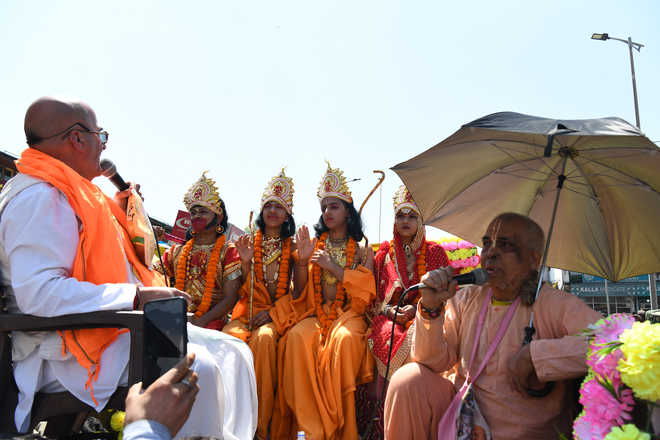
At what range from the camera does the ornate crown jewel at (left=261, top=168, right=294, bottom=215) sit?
543 centimetres

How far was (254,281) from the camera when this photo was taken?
5203mm

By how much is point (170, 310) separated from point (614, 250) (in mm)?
2993

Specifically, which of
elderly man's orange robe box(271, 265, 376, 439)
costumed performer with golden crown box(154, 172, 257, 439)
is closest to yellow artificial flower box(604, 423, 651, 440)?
elderly man's orange robe box(271, 265, 376, 439)

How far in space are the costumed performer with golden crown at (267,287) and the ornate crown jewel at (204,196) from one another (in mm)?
500

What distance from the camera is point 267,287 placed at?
5.24 meters

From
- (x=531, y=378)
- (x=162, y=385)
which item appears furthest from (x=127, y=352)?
(x=531, y=378)

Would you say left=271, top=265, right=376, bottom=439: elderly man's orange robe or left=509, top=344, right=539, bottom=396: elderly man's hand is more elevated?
left=509, top=344, right=539, bottom=396: elderly man's hand

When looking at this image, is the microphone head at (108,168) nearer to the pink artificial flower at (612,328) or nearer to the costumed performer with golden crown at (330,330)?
the costumed performer with golden crown at (330,330)

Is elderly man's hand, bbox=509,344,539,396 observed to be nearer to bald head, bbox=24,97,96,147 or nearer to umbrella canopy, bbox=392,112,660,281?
umbrella canopy, bbox=392,112,660,281

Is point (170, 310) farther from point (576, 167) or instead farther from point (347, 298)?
point (347, 298)

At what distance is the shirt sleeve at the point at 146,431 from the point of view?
1139mm

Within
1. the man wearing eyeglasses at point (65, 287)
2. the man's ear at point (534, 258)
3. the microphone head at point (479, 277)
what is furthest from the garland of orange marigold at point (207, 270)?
the man's ear at point (534, 258)

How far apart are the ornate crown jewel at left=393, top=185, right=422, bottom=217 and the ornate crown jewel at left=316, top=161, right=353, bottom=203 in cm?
54

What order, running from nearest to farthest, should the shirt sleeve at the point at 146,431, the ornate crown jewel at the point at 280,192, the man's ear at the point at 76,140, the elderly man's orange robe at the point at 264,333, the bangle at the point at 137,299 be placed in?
1. the shirt sleeve at the point at 146,431
2. the bangle at the point at 137,299
3. the man's ear at the point at 76,140
4. the elderly man's orange robe at the point at 264,333
5. the ornate crown jewel at the point at 280,192
